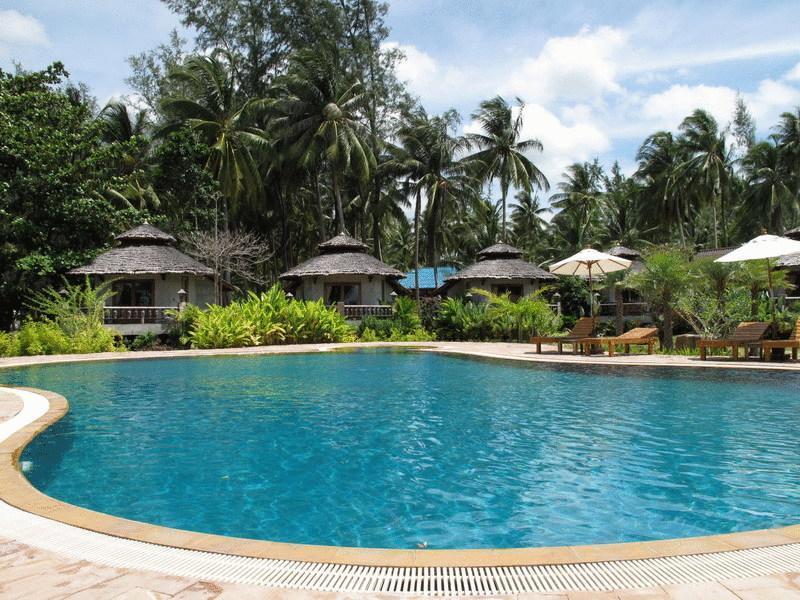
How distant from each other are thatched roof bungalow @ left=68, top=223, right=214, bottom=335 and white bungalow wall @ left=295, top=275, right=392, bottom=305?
5.13 meters

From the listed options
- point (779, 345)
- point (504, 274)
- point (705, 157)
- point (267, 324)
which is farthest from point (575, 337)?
point (705, 157)

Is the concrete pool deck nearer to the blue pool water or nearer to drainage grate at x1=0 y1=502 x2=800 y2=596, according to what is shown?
drainage grate at x1=0 y1=502 x2=800 y2=596

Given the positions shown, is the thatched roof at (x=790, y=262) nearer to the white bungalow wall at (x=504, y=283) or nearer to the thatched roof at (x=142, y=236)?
the white bungalow wall at (x=504, y=283)

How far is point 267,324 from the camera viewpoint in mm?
23156

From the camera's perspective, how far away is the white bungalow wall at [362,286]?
30.7m

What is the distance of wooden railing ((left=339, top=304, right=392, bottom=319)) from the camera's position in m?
27.9

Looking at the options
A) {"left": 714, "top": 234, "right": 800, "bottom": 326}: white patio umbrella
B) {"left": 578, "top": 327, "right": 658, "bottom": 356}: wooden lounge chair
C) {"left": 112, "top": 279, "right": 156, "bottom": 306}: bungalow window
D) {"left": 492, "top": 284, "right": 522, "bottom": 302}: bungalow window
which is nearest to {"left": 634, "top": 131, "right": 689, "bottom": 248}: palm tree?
{"left": 492, "top": 284, "right": 522, "bottom": 302}: bungalow window

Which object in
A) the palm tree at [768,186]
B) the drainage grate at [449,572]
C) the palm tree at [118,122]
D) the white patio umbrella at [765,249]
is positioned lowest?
the drainage grate at [449,572]

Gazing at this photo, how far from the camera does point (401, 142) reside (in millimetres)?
36469

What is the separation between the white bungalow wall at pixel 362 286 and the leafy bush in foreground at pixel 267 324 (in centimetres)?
509

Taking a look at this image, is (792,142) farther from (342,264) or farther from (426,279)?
(342,264)

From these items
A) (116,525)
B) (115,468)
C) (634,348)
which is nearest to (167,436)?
(115,468)

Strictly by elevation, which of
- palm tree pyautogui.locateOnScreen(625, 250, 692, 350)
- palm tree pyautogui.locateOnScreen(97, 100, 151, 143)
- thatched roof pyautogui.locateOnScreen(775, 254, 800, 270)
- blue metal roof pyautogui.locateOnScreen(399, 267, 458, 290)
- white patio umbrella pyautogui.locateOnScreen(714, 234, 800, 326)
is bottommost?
palm tree pyautogui.locateOnScreen(625, 250, 692, 350)

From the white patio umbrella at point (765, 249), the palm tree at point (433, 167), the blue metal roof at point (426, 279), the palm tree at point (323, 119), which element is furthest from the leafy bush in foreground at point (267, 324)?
the blue metal roof at point (426, 279)
